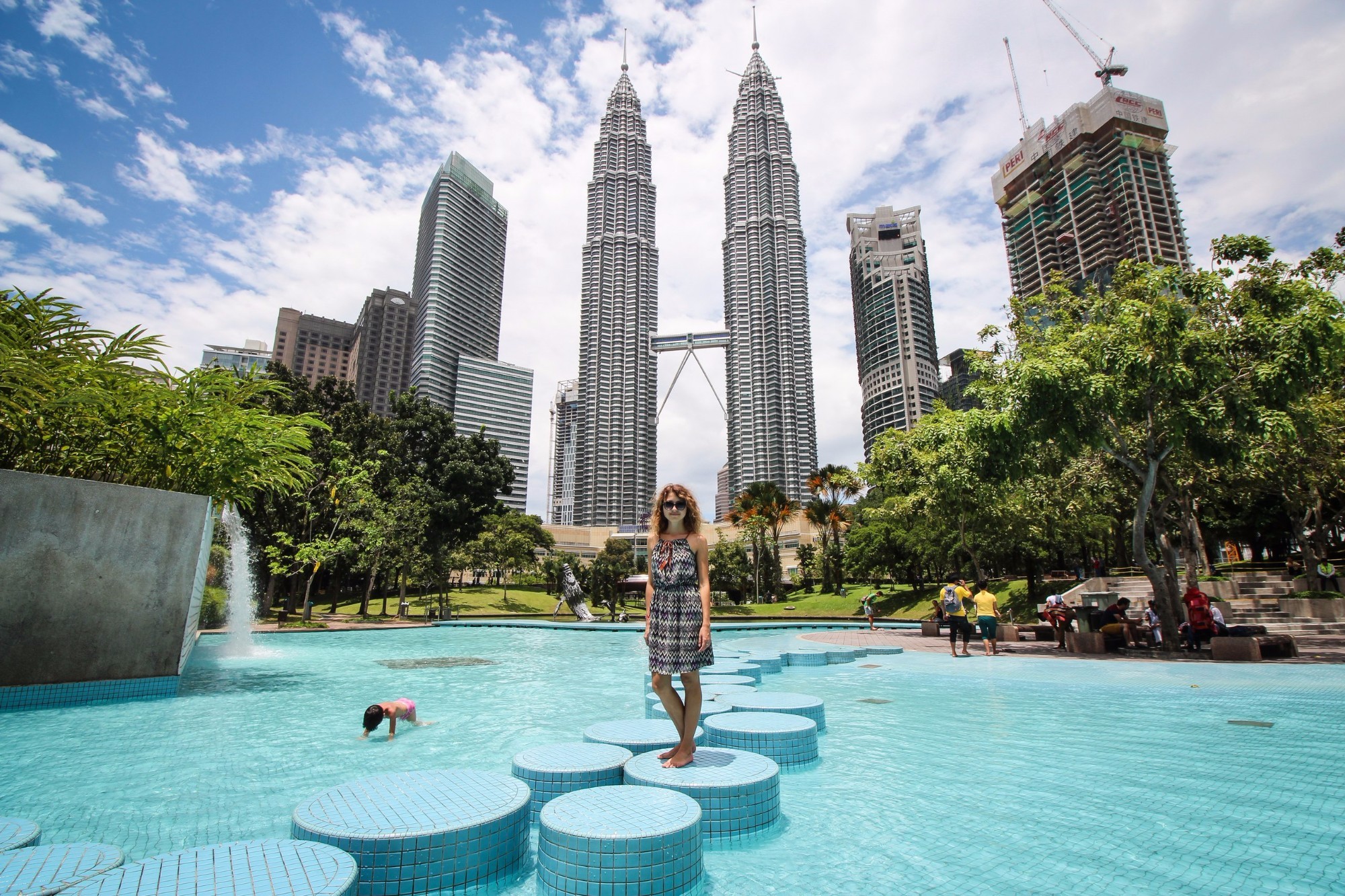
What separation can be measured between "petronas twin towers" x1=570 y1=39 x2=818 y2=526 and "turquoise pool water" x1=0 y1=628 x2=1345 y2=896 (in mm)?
93513

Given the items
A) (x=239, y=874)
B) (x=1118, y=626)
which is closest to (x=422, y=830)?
(x=239, y=874)

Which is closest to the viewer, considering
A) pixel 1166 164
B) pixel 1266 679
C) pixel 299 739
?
pixel 299 739

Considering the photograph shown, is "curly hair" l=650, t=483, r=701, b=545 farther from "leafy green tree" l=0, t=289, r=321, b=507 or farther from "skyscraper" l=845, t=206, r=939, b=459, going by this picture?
"skyscraper" l=845, t=206, r=939, b=459

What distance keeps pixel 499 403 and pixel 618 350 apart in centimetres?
4634

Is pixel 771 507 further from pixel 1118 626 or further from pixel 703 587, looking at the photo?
pixel 703 587

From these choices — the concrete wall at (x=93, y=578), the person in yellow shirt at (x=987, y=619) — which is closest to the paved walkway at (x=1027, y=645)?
the person in yellow shirt at (x=987, y=619)

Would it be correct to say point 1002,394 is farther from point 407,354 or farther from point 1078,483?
point 407,354

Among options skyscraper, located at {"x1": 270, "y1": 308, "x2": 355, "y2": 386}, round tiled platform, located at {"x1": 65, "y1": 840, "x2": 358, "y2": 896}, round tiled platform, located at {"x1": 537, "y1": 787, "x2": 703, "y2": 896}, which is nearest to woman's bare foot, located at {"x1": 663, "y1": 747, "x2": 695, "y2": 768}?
round tiled platform, located at {"x1": 537, "y1": 787, "x2": 703, "y2": 896}

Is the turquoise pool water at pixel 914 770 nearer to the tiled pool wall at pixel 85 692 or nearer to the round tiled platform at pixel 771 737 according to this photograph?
the round tiled platform at pixel 771 737

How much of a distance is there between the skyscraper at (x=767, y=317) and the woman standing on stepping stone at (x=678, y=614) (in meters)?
94.7

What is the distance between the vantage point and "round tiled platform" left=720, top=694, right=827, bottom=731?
6395 millimetres

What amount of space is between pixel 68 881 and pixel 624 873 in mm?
2315

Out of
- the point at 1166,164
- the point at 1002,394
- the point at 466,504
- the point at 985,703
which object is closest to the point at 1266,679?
the point at 985,703

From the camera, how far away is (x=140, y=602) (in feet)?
27.6
